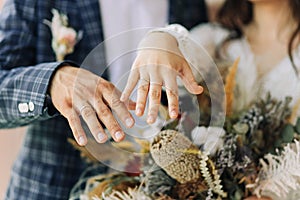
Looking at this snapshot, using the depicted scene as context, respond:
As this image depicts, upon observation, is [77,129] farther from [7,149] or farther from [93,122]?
[7,149]

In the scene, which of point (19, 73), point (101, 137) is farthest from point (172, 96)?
point (19, 73)

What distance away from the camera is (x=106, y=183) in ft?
2.69

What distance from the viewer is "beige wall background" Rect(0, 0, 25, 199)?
1209 mm

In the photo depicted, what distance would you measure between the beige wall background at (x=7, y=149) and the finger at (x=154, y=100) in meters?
0.63

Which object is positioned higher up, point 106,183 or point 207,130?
point 207,130

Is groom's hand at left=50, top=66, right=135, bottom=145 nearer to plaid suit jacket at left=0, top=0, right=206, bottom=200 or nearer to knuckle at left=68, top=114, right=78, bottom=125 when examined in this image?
knuckle at left=68, top=114, right=78, bottom=125

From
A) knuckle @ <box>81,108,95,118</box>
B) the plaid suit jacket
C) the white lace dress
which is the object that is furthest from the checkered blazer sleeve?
the white lace dress

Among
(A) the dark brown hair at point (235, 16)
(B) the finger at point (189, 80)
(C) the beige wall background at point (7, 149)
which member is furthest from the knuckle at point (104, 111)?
(C) the beige wall background at point (7, 149)

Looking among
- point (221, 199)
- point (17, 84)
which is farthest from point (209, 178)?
point (17, 84)

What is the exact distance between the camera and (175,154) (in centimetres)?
69

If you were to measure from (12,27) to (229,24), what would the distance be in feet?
1.41

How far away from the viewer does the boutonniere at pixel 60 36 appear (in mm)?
946

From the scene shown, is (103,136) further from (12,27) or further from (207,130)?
(12,27)

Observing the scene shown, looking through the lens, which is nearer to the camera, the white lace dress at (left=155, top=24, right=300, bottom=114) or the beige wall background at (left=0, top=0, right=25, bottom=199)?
the white lace dress at (left=155, top=24, right=300, bottom=114)
